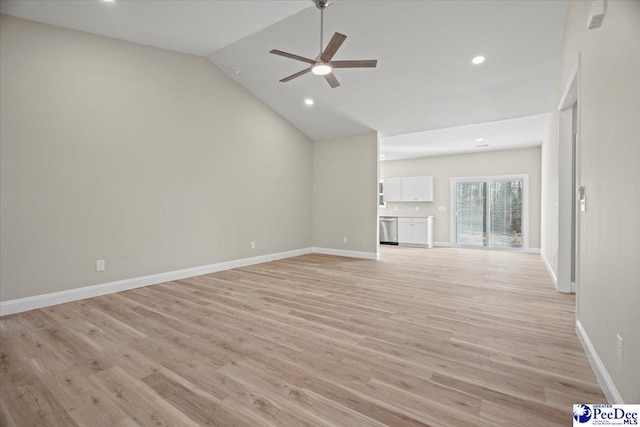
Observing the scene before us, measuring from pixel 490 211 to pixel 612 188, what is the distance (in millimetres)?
7387

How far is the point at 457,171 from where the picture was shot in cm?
891

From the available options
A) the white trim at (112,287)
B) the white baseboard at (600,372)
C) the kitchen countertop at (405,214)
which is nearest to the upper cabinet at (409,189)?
the kitchen countertop at (405,214)

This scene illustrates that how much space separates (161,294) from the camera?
3.90 meters

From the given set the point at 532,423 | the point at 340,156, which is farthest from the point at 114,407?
the point at 340,156

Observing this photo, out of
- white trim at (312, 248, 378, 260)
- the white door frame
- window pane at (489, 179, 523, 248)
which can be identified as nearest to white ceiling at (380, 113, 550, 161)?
window pane at (489, 179, 523, 248)

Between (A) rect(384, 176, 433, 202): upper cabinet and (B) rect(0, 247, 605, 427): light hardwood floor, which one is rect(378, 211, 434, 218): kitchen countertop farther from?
(B) rect(0, 247, 605, 427): light hardwood floor

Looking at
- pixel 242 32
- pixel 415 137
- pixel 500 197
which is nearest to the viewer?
pixel 242 32

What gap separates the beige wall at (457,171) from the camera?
792 cm

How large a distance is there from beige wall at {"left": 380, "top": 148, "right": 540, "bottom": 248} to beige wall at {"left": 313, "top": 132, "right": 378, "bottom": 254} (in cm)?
351

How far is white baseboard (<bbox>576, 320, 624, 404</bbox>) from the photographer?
1647mm

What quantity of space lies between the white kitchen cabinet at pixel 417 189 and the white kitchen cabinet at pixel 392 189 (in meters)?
0.13

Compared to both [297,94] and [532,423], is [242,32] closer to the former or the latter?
[297,94]

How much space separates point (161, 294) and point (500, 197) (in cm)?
831

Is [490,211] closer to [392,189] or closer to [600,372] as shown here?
[392,189]
